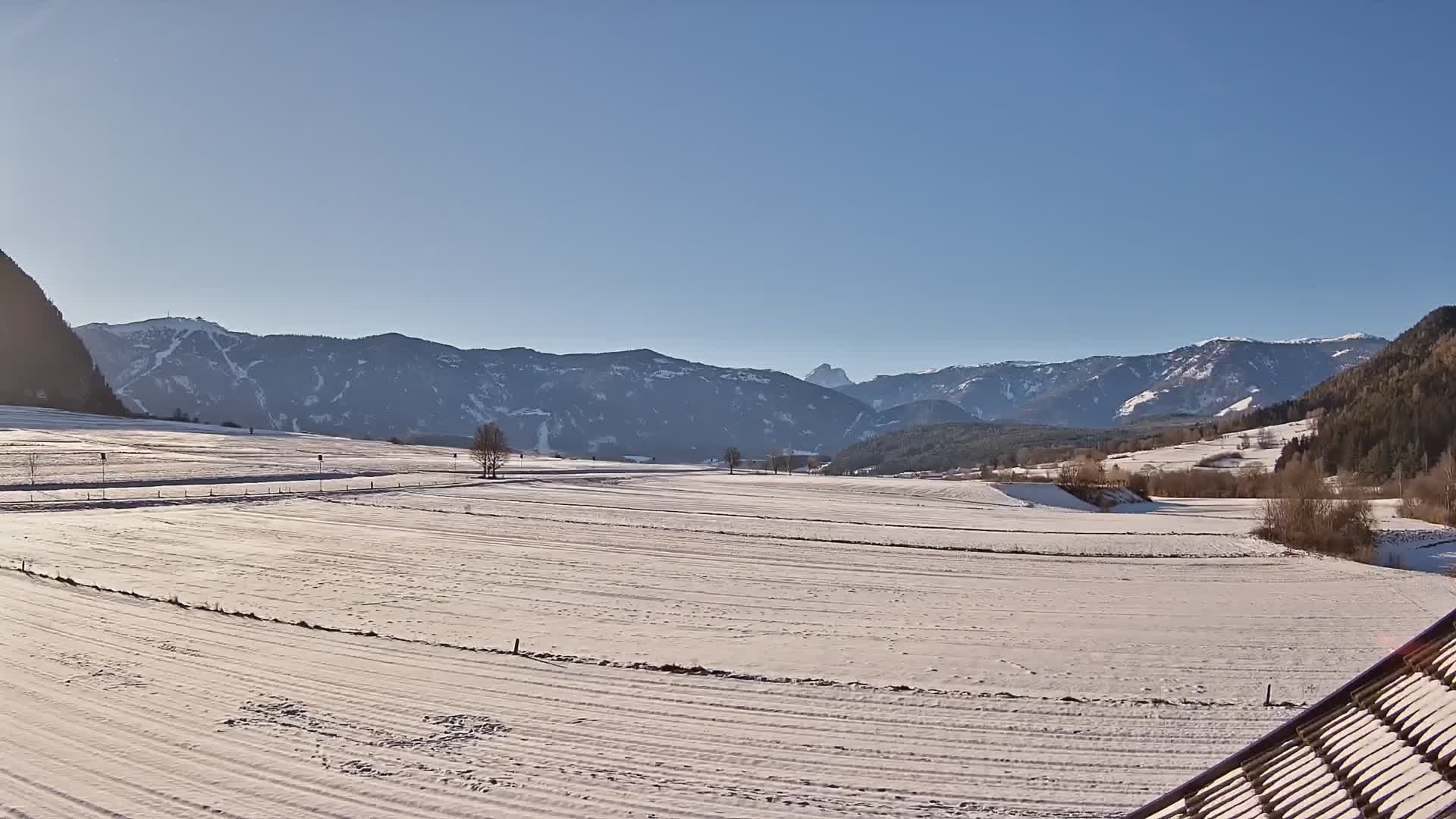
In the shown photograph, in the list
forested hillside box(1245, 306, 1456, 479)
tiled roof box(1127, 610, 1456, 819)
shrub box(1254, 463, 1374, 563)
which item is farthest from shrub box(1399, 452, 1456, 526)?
tiled roof box(1127, 610, 1456, 819)

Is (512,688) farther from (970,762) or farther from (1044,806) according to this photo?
(1044,806)

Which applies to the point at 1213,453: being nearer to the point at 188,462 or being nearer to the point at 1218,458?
the point at 1218,458

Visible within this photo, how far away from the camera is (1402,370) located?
148 meters

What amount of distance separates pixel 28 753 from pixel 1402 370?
18816cm

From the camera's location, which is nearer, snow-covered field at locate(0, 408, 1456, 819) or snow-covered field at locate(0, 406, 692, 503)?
snow-covered field at locate(0, 408, 1456, 819)

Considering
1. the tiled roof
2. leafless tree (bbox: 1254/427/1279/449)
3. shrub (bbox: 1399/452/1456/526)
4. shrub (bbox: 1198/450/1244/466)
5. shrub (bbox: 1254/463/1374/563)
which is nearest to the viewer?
the tiled roof

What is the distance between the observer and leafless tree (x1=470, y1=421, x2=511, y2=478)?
86312 millimetres

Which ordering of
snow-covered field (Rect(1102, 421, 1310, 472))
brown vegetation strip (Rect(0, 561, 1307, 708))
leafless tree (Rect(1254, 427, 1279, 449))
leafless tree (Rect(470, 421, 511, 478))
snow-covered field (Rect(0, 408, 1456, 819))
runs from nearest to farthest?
snow-covered field (Rect(0, 408, 1456, 819))
brown vegetation strip (Rect(0, 561, 1307, 708))
leafless tree (Rect(470, 421, 511, 478))
snow-covered field (Rect(1102, 421, 1310, 472))
leafless tree (Rect(1254, 427, 1279, 449))

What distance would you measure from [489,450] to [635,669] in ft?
247

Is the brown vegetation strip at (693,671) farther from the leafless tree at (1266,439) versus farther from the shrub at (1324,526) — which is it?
the leafless tree at (1266,439)

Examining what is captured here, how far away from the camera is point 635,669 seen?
18.7m

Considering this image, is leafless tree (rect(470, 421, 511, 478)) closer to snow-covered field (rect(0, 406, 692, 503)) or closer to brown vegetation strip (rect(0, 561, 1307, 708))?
snow-covered field (rect(0, 406, 692, 503))

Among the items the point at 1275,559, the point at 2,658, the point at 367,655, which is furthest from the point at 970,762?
the point at 1275,559

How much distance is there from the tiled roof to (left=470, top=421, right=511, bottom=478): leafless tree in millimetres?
84293
